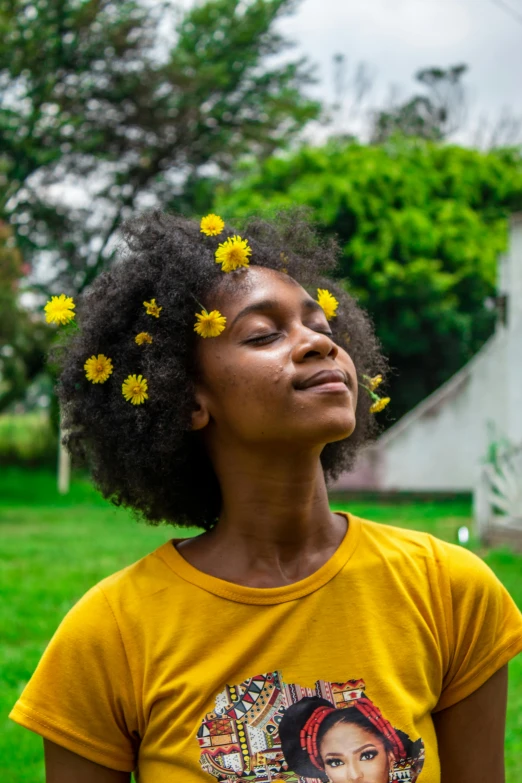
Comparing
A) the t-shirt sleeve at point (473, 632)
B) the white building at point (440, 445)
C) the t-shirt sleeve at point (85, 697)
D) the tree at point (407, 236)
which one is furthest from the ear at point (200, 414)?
the tree at point (407, 236)

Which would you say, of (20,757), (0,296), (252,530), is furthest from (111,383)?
(0,296)

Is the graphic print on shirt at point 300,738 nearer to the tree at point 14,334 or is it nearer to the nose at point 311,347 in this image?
the nose at point 311,347

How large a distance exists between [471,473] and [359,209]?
15.7ft

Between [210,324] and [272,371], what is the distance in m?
0.20

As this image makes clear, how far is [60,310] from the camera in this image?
7.11 ft

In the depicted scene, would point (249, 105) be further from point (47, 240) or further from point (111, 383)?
point (111, 383)

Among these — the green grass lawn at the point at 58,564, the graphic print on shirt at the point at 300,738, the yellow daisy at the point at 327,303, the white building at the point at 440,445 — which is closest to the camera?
the graphic print on shirt at the point at 300,738

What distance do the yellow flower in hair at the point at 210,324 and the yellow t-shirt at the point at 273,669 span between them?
1.63 feet


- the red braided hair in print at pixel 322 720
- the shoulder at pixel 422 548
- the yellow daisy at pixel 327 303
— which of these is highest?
the yellow daisy at pixel 327 303

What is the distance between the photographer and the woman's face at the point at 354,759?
5.79 ft

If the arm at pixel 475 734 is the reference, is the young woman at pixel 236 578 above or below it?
above

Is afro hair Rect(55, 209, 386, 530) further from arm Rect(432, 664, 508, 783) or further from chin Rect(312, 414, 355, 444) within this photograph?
arm Rect(432, 664, 508, 783)

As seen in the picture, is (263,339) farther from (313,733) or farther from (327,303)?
(313,733)

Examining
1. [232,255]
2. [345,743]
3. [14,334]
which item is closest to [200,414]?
[232,255]
